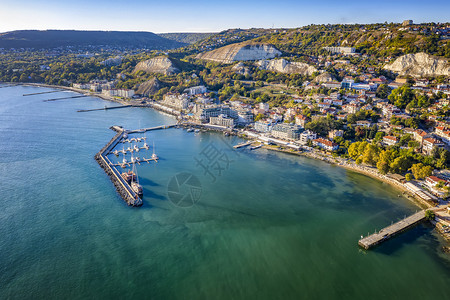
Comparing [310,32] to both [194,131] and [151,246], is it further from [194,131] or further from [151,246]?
[151,246]

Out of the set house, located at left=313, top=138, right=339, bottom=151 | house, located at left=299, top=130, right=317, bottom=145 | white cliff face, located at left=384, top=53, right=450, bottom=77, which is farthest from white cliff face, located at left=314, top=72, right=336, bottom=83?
house, located at left=313, top=138, right=339, bottom=151

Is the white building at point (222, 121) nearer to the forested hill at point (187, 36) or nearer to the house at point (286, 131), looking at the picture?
the house at point (286, 131)

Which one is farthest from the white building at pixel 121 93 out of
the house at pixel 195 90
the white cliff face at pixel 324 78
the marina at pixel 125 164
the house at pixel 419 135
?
the house at pixel 419 135

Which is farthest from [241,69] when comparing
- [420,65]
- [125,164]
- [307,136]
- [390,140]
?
[125,164]

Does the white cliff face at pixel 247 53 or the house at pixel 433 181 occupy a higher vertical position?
the white cliff face at pixel 247 53

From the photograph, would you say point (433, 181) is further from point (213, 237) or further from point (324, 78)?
point (324, 78)
